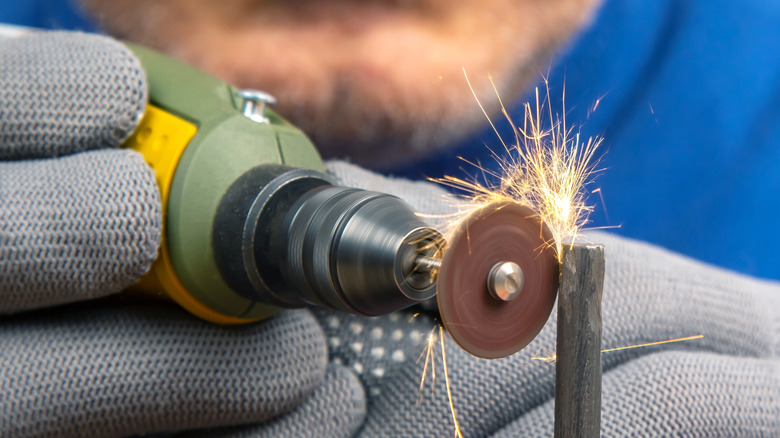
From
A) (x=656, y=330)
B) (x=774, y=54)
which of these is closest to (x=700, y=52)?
(x=774, y=54)

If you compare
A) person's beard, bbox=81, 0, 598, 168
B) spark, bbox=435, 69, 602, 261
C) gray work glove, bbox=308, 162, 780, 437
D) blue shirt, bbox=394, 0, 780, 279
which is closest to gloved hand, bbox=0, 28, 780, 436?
gray work glove, bbox=308, 162, 780, 437

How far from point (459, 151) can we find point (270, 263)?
51 centimetres

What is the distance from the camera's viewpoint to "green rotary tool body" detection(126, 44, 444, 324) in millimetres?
292

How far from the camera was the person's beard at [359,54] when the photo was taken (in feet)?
2.32

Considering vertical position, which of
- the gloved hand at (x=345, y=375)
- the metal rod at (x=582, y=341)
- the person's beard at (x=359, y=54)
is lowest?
the gloved hand at (x=345, y=375)

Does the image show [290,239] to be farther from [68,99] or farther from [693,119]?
[693,119]

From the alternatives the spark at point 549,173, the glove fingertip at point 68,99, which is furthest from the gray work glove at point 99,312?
the spark at point 549,173

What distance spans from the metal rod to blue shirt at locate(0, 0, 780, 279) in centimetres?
79

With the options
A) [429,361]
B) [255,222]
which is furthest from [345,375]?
[255,222]

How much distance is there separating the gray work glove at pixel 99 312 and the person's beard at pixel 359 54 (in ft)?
0.90

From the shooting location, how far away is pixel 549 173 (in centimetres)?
38

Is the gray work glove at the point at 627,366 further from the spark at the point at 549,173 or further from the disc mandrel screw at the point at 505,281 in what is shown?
the disc mandrel screw at the point at 505,281

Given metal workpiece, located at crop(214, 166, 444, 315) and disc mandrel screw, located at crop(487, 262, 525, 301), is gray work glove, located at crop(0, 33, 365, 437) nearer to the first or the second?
metal workpiece, located at crop(214, 166, 444, 315)

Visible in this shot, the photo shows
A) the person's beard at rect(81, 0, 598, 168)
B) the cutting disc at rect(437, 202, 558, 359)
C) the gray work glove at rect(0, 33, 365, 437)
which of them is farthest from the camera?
the person's beard at rect(81, 0, 598, 168)
